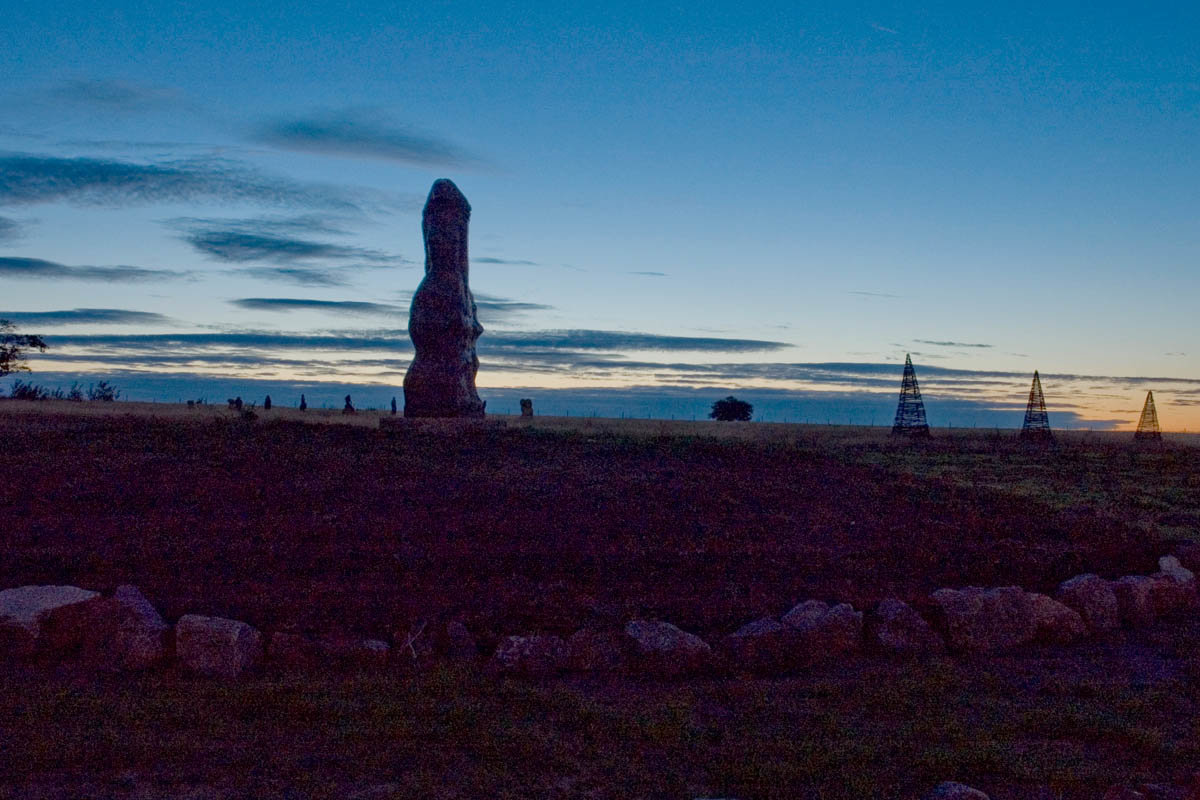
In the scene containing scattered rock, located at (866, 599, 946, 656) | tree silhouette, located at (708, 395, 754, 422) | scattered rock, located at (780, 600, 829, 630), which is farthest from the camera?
tree silhouette, located at (708, 395, 754, 422)

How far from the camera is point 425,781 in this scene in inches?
228

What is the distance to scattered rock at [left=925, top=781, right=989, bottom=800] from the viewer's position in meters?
5.38

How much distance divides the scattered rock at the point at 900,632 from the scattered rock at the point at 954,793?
3.56 metres

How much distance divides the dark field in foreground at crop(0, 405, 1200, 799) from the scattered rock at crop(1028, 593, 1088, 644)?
0.24 metres

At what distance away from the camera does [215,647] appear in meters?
8.04

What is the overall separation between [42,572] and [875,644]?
9.20m

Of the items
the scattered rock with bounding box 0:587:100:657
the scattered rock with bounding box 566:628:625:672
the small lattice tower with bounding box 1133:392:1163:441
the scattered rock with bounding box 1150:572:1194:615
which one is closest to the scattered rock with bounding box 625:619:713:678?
the scattered rock with bounding box 566:628:625:672

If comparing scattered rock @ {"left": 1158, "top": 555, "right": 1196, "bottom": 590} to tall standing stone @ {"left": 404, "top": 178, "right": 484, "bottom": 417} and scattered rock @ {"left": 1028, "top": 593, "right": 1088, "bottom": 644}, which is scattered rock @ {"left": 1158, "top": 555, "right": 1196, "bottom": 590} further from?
tall standing stone @ {"left": 404, "top": 178, "right": 484, "bottom": 417}

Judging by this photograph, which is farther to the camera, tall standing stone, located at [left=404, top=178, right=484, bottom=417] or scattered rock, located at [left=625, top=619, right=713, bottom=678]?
tall standing stone, located at [left=404, top=178, right=484, bottom=417]

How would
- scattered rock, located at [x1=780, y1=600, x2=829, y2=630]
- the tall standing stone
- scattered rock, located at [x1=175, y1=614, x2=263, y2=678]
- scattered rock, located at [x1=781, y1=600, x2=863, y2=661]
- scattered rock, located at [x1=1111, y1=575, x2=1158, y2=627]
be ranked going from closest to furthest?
scattered rock, located at [x1=175, y1=614, x2=263, y2=678], scattered rock, located at [x1=781, y1=600, x2=863, y2=661], scattered rock, located at [x1=780, y1=600, x2=829, y2=630], scattered rock, located at [x1=1111, y1=575, x2=1158, y2=627], the tall standing stone

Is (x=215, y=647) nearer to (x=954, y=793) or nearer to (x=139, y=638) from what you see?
(x=139, y=638)

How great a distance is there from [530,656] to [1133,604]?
703cm

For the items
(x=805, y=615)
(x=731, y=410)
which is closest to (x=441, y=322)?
(x=805, y=615)

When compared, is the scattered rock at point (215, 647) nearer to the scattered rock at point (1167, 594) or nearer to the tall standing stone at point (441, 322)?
the scattered rock at point (1167, 594)
